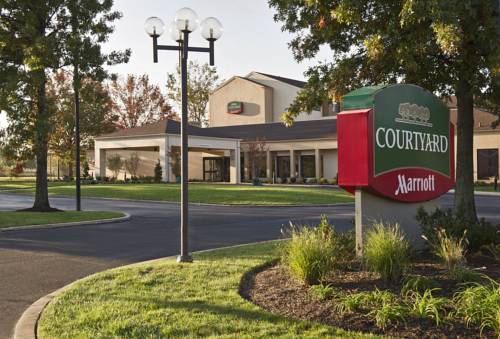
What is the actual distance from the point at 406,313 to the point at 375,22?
6.60 meters

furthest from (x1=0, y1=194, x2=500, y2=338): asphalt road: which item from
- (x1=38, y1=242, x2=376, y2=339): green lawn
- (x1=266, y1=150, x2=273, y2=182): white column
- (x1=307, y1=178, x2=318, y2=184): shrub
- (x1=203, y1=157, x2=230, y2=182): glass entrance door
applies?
(x1=203, y1=157, x2=230, y2=182): glass entrance door

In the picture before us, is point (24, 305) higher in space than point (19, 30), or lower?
lower

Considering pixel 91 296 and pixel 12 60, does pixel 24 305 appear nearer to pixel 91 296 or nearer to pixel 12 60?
pixel 91 296

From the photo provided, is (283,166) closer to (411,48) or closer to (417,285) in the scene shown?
(411,48)

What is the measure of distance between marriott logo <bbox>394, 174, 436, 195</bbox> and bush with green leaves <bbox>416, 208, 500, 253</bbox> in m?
0.56

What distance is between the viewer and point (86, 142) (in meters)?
60.5

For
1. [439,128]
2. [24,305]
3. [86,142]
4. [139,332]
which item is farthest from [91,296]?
[86,142]

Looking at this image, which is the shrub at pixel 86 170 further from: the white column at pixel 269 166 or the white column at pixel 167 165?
the white column at pixel 269 166

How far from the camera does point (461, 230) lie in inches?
336

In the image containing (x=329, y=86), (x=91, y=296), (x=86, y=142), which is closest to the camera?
(x=91, y=296)

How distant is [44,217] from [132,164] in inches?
1485

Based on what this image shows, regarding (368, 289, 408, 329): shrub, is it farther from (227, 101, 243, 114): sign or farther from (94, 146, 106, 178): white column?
(227, 101, 243, 114): sign

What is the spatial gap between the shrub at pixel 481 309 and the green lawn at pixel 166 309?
118 cm

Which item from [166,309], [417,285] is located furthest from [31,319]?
[417,285]
